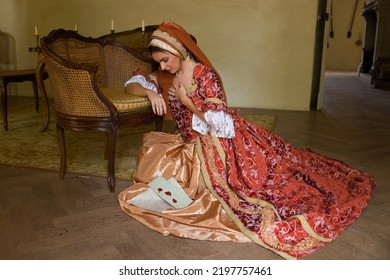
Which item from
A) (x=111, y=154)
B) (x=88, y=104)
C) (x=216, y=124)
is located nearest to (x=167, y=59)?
(x=216, y=124)

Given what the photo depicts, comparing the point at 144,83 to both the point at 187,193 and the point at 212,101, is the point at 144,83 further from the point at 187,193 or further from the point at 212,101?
the point at 187,193

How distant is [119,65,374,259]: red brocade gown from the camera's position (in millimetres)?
1739

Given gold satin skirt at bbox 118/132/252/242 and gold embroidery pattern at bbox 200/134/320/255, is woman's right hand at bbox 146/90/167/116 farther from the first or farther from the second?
gold embroidery pattern at bbox 200/134/320/255

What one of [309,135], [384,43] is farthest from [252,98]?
[384,43]

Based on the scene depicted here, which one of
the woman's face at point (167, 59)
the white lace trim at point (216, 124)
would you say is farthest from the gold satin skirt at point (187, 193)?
the woman's face at point (167, 59)

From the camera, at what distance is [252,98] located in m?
5.18

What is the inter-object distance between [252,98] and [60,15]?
10.3 feet

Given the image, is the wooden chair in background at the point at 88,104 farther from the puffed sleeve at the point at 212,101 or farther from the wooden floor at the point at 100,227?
the puffed sleeve at the point at 212,101

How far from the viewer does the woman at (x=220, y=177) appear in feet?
5.77

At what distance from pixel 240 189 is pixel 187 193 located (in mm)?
286

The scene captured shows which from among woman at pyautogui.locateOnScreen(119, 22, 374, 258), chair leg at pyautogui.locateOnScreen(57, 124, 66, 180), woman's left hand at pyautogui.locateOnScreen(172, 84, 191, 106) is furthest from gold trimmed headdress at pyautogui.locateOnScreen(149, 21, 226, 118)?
chair leg at pyautogui.locateOnScreen(57, 124, 66, 180)

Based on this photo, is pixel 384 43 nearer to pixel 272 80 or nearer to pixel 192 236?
pixel 272 80

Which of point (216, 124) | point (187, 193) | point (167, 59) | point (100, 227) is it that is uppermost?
point (167, 59)

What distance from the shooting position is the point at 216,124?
191 centimetres
